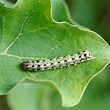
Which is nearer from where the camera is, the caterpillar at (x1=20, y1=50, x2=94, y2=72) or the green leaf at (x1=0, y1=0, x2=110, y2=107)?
the green leaf at (x1=0, y1=0, x2=110, y2=107)

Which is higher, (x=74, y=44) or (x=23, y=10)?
(x=23, y=10)

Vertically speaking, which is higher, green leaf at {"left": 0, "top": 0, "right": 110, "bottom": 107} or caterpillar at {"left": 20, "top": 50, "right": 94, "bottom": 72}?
green leaf at {"left": 0, "top": 0, "right": 110, "bottom": 107}

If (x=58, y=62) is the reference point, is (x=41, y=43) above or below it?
above

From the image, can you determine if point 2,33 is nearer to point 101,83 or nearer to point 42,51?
point 42,51

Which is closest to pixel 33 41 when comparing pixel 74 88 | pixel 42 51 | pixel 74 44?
pixel 42 51
